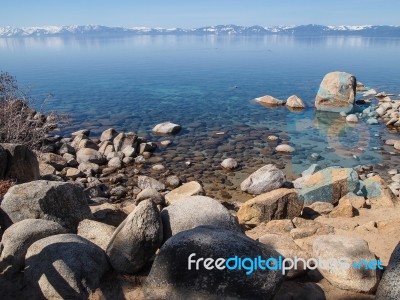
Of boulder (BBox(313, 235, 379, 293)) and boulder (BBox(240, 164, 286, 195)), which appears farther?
boulder (BBox(240, 164, 286, 195))

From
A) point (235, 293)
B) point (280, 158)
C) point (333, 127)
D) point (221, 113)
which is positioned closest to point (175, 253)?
point (235, 293)

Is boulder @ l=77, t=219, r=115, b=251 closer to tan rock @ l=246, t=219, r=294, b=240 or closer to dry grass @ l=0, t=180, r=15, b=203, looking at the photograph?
dry grass @ l=0, t=180, r=15, b=203

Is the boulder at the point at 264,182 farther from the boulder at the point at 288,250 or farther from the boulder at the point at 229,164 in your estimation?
the boulder at the point at 288,250

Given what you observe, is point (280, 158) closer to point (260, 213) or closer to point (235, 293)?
point (260, 213)

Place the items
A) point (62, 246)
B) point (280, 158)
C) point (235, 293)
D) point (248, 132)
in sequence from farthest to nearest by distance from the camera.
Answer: point (248, 132)
point (280, 158)
point (62, 246)
point (235, 293)

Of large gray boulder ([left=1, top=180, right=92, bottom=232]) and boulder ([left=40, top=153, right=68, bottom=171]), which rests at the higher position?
large gray boulder ([left=1, top=180, right=92, bottom=232])

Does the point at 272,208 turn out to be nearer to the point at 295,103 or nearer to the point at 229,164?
the point at 229,164

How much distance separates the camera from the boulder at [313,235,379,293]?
593cm

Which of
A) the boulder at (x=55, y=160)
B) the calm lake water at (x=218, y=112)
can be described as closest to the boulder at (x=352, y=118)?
the calm lake water at (x=218, y=112)

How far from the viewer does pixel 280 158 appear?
1891 cm

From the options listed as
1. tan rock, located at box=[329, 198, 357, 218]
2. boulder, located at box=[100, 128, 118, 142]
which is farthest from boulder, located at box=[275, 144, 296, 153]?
boulder, located at box=[100, 128, 118, 142]

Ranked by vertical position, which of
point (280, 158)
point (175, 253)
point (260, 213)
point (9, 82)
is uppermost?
point (9, 82)

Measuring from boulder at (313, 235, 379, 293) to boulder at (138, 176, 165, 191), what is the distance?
9.33 meters

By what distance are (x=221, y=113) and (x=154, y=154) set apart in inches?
452
